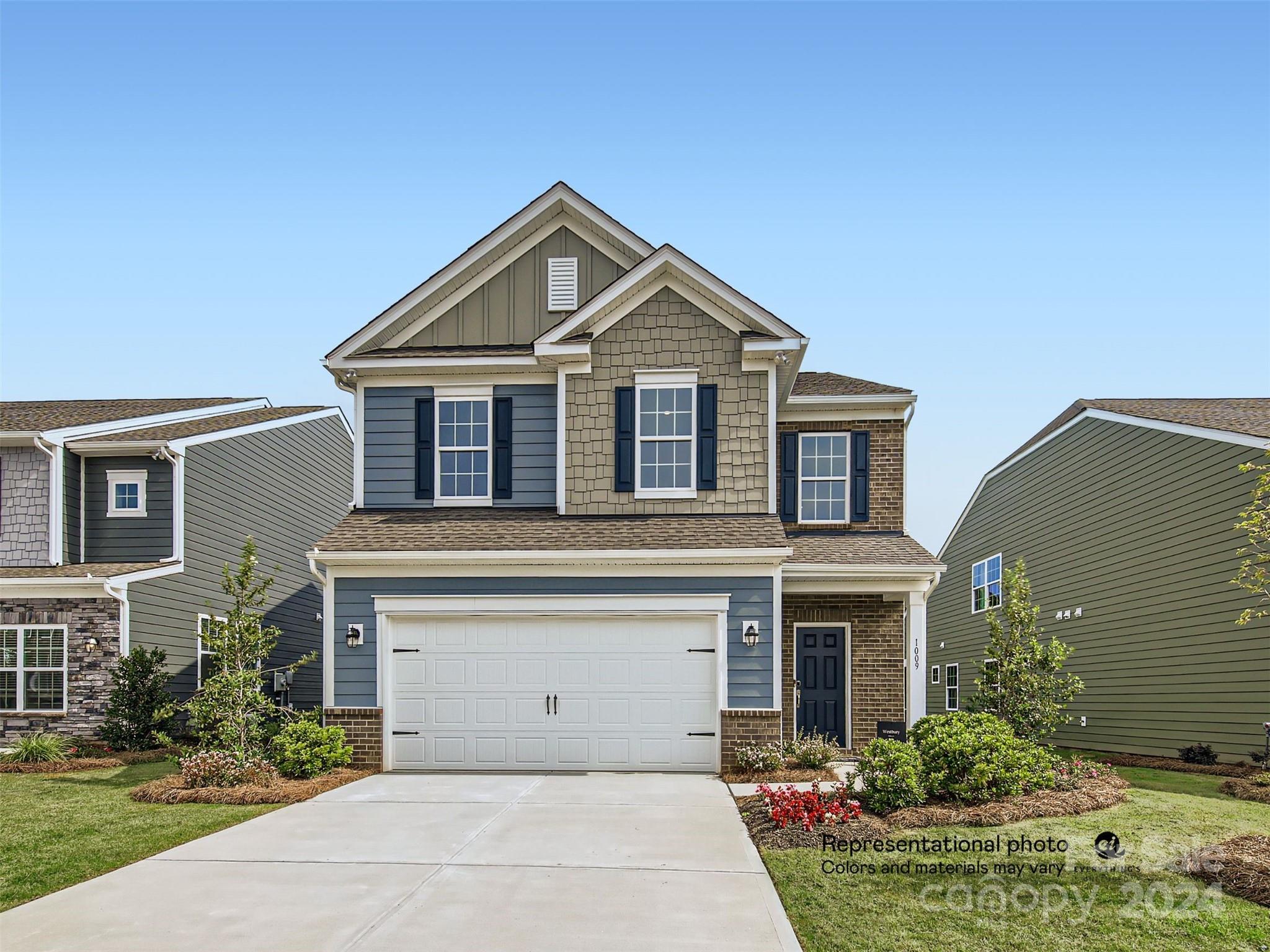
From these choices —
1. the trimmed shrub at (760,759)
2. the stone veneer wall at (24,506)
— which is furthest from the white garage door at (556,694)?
the stone veneer wall at (24,506)

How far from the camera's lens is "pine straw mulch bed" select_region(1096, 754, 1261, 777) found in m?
14.5

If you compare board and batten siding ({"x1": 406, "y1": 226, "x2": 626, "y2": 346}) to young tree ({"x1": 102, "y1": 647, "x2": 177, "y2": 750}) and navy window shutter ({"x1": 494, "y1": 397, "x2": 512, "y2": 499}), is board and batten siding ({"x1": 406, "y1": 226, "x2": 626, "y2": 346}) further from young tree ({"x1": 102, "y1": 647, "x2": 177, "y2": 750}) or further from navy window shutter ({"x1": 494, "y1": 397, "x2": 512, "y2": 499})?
Answer: young tree ({"x1": 102, "y1": 647, "x2": 177, "y2": 750})

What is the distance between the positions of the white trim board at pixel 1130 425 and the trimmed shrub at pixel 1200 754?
15.0 feet

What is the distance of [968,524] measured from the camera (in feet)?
92.3

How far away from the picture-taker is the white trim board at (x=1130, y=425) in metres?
15.0

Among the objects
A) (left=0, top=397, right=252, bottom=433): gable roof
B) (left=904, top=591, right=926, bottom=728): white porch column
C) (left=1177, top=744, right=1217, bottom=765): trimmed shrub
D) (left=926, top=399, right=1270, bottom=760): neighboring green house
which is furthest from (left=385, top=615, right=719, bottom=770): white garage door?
(left=0, top=397, right=252, bottom=433): gable roof

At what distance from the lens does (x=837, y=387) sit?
17875 millimetres

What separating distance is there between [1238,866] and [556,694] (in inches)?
343

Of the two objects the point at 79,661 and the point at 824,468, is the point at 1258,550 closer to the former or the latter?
the point at 824,468

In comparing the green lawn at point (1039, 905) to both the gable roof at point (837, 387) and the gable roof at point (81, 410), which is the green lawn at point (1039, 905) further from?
the gable roof at point (81, 410)

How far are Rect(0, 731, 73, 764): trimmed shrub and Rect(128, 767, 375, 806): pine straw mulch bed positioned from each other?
12.3ft

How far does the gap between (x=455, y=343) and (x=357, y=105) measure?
Result: 163 inches

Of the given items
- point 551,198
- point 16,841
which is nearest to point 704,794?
point 16,841

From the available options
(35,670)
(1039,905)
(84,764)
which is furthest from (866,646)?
(35,670)
